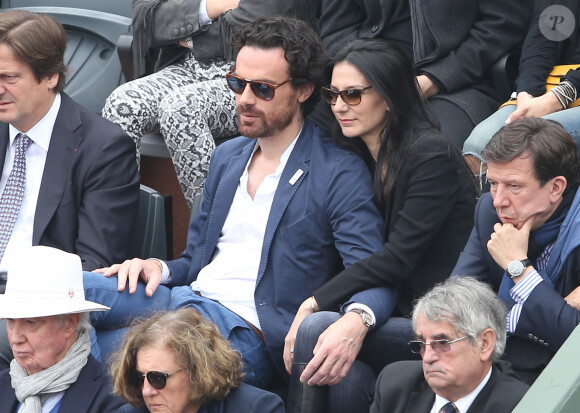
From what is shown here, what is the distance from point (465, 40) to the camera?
15.3 ft

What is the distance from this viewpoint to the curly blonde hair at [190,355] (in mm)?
3176

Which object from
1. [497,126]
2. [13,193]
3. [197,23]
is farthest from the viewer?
[197,23]

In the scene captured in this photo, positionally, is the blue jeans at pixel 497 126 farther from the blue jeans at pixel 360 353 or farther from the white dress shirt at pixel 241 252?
the blue jeans at pixel 360 353

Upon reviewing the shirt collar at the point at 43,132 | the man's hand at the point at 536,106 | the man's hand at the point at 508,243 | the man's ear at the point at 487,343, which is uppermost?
the man's hand at the point at 536,106

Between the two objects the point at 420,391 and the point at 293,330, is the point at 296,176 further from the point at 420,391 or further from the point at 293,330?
the point at 420,391

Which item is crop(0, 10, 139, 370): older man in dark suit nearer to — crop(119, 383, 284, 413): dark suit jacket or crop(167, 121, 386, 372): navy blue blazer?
crop(167, 121, 386, 372): navy blue blazer

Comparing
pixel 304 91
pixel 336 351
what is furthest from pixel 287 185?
pixel 336 351

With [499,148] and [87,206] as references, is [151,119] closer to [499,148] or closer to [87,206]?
[87,206]

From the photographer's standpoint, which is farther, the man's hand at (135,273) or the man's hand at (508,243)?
the man's hand at (135,273)

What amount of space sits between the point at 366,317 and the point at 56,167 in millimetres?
1541

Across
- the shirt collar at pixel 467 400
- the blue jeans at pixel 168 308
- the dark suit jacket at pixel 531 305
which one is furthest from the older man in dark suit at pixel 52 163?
the shirt collar at pixel 467 400

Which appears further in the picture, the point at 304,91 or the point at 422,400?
the point at 304,91

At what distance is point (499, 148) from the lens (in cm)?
334

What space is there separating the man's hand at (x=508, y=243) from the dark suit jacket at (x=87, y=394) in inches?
49.7
